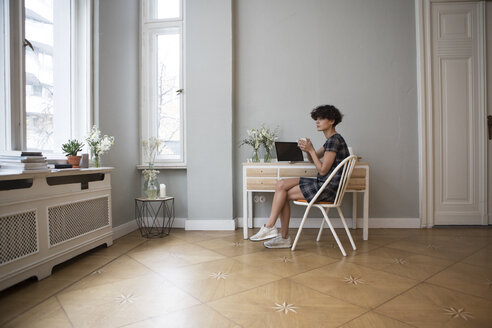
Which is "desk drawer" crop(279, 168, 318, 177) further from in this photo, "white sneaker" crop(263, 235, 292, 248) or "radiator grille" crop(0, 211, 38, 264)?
"radiator grille" crop(0, 211, 38, 264)

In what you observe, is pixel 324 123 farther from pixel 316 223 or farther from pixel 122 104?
pixel 122 104

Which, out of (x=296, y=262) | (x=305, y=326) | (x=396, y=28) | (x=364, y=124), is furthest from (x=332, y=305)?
(x=396, y=28)

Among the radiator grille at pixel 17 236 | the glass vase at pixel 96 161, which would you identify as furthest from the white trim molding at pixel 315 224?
the radiator grille at pixel 17 236

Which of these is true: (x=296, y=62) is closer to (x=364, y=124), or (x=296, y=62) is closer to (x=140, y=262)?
(x=364, y=124)

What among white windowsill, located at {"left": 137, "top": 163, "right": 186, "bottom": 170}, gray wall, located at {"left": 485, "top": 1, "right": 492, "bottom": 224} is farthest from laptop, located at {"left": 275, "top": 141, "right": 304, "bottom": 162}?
gray wall, located at {"left": 485, "top": 1, "right": 492, "bottom": 224}

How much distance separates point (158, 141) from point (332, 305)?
8.92 ft

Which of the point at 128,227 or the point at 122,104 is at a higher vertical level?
the point at 122,104

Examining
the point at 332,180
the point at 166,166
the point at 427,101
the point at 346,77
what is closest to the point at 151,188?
the point at 166,166

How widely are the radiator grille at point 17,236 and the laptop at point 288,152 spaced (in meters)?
2.26

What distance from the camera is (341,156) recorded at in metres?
2.63

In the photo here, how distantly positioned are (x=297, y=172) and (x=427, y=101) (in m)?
1.89

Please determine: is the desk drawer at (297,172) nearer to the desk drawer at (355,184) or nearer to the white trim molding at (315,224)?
the desk drawer at (355,184)

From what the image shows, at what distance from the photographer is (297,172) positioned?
3131mm

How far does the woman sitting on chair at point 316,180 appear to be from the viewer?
8.58ft
